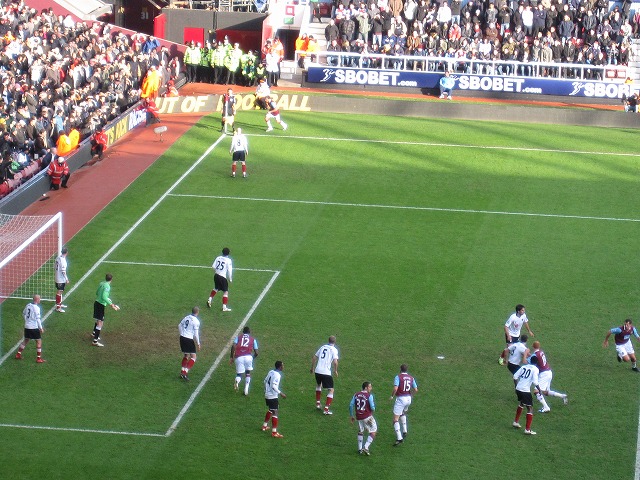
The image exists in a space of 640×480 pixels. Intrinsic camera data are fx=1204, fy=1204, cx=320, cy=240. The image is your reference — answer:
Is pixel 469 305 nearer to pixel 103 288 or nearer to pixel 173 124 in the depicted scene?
pixel 103 288

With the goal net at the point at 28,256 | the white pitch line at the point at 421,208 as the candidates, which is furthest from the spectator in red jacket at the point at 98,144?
the goal net at the point at 28,256

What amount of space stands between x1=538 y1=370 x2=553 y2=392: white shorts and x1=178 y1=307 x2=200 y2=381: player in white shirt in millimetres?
6743

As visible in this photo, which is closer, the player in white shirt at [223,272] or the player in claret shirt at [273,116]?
the player in white shirt at [223,272]

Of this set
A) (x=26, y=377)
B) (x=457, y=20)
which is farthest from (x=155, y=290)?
(x=457, y=20)

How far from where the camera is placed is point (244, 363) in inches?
926

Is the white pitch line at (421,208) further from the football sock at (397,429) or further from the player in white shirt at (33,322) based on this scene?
the football sock at (397,429)

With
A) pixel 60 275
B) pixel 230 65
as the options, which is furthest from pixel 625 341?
pixel 230 65

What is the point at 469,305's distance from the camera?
2853 centimetres

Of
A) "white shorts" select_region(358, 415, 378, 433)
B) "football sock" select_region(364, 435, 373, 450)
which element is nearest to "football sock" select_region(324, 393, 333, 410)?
"white shorts" select_region(358, 415, 378, 433)

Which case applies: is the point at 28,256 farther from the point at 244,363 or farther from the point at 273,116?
the point at 273,116

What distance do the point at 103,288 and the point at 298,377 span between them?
15.4 ft

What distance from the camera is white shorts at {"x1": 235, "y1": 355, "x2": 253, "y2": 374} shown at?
2350 centimetres

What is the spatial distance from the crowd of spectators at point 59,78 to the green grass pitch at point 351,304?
304 centimetres

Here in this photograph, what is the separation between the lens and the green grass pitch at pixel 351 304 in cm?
2148
